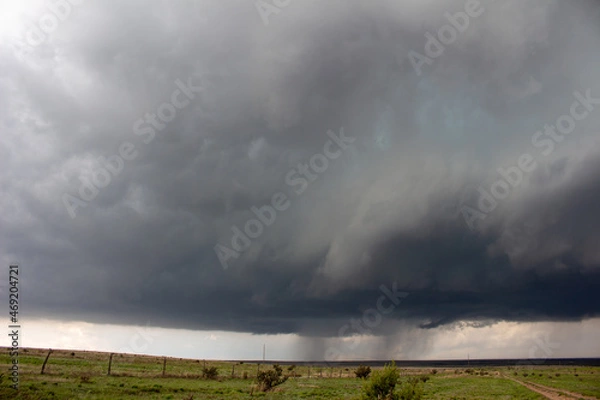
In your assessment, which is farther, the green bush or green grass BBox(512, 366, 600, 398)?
green grass BBox(512, 366, 600, 398)

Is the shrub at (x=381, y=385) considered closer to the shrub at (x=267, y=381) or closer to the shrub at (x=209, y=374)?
the shrub at (x=267, y=381)

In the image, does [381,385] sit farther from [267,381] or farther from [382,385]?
[267,381]

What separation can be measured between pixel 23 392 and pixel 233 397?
16119 millimetres

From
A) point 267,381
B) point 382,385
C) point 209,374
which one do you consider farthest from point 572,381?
point 382,385

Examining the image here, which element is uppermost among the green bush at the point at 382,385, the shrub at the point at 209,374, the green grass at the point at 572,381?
the green bush at the point at 382,385

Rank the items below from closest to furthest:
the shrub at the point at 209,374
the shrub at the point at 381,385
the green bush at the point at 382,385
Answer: the green bush at the point at 382,385 < the shrub at the point at 381,385 < the shrub at the point at 209,374

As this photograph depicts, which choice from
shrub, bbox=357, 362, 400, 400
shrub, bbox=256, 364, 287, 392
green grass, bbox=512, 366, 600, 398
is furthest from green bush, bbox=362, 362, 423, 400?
green grass, bbox=512, 366, 600, 398

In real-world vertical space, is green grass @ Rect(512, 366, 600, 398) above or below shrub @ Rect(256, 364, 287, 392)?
below

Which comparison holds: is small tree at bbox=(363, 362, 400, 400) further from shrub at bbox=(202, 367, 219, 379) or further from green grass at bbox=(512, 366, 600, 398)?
green grass at bbox=(512, 366, 600, 398)

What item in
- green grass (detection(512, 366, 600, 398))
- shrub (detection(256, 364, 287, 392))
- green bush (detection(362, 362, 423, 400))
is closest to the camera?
green bush (detection(362, 362, 423, 400))

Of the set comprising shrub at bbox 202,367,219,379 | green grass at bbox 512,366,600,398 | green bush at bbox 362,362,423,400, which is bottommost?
green grass at bbox 512,366,600,398

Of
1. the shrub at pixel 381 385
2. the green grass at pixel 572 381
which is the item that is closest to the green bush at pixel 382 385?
the shrub at pixel 381 385

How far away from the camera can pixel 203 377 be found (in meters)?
55.0

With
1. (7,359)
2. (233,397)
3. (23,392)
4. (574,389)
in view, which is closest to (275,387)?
(233,397)
